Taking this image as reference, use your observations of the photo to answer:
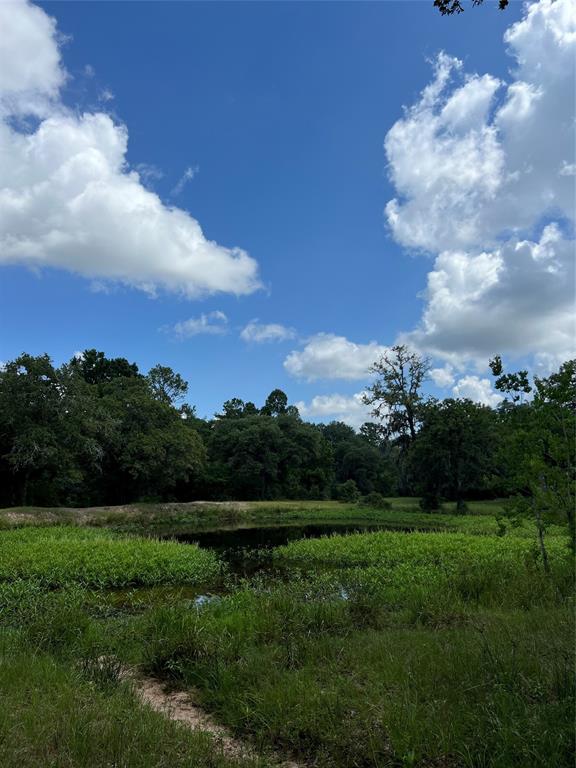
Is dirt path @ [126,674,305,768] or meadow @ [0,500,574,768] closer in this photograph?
meadow @ [0,500,574,768]

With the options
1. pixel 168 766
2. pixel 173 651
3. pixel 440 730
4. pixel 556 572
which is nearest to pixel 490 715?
pixel 440 730

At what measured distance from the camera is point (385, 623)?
866cm

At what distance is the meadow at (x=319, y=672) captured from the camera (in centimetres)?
439

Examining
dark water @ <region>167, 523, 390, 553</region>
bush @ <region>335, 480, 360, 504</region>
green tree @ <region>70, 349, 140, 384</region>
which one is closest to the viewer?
dark water @ <region>167, 523, 390, 553</region>

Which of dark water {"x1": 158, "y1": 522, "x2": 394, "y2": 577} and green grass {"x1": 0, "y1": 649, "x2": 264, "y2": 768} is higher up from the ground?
green grass {"x1": 0, "y1": 649, "x2": 264, "y2": 768}

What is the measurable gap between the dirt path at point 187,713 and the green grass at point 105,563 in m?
8.36

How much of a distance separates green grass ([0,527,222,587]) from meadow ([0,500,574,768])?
56.3 inches

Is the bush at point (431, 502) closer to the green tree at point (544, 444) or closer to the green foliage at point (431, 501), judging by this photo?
the green foliage at point (431, 501)

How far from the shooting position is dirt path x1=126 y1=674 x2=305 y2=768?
4.69 metres

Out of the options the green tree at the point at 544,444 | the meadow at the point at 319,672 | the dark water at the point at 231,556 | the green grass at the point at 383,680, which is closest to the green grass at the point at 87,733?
the meadow at the point at 319,672

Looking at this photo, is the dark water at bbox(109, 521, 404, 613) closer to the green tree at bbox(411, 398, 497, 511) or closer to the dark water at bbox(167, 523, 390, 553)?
the dark water at bbox(167, 523, 390, 553)

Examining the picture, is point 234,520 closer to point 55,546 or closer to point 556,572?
point 55,546

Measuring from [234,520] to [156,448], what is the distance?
9226 mm

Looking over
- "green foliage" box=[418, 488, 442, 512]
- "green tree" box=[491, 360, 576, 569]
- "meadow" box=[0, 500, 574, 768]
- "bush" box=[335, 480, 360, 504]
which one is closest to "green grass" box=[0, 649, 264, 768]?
"meadow" box=[0, 500, 574, 768]
